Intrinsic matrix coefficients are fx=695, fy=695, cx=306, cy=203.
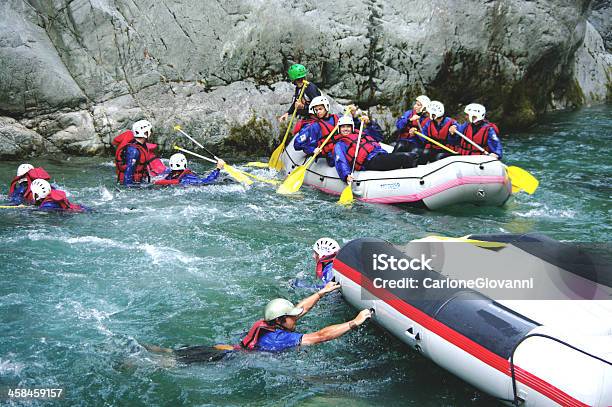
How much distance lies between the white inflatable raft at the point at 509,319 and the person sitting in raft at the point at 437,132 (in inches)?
165

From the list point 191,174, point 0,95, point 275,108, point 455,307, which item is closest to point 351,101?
point 275,108

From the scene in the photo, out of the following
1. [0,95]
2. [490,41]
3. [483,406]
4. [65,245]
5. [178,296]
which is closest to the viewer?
[483,406]

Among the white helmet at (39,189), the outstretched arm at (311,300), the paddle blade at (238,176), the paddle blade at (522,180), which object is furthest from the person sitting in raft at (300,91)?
the outstretched arm at (311,300)

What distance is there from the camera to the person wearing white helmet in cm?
880

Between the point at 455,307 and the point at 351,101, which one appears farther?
the point at 351,101

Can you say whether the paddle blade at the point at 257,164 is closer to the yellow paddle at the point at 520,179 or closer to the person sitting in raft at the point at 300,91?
the person sitting in raft at the point at 300,91

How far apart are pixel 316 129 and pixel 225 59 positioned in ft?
10.5

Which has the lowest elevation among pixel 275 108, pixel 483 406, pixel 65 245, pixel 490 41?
pixel 483 406

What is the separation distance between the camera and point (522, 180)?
956cm

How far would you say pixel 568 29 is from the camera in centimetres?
1431

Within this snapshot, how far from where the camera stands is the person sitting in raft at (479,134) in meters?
9.55

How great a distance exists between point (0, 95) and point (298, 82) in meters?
4.99

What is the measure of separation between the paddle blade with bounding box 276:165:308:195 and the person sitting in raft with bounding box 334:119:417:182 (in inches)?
23.0

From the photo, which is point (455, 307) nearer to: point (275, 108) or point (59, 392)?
point (59, 392)
